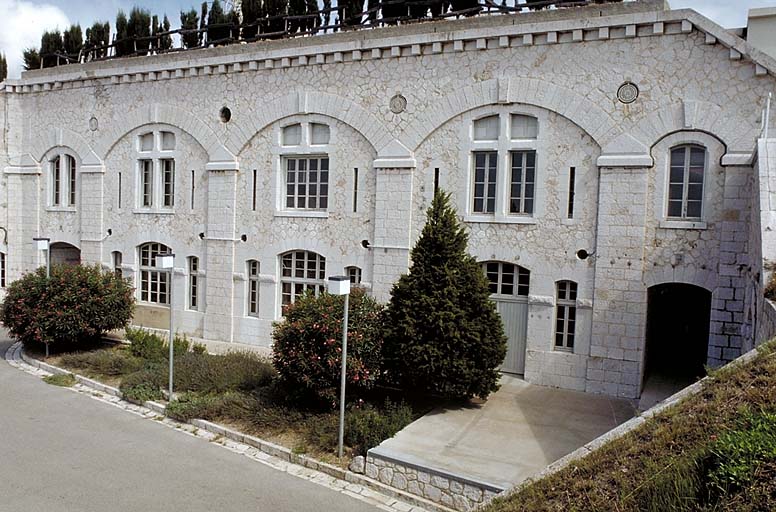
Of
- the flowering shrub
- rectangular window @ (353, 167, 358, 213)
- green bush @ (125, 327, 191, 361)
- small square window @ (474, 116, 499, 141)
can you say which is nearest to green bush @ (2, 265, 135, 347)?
green bush @ (125, 327, 191, 361)

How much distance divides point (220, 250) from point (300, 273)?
2.37 m

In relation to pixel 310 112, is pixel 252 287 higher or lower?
lower

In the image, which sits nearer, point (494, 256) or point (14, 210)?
point (494, 256)

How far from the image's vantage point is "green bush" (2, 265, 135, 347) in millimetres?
15211

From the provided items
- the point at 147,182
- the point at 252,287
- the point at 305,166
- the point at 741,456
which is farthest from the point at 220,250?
the point at 741,456

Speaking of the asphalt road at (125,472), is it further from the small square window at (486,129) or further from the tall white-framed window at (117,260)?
the small square window at (486,129)

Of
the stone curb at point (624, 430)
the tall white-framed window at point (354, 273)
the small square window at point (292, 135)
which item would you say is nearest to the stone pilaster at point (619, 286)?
the tall white-framed window at point (354, 273)

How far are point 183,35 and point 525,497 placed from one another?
1830 cm

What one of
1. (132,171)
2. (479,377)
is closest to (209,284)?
(132,171)

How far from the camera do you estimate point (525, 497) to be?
649cm

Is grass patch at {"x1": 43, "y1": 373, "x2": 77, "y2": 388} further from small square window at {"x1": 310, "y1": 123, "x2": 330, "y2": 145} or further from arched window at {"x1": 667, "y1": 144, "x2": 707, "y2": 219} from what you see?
arched window at {"x1": 667, "y1": 144, "x2": 707, "y2": 219}

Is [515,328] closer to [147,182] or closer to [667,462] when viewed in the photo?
[667,462]

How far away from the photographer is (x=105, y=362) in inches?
568

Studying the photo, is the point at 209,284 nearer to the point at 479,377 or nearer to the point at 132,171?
the point at 132,171
